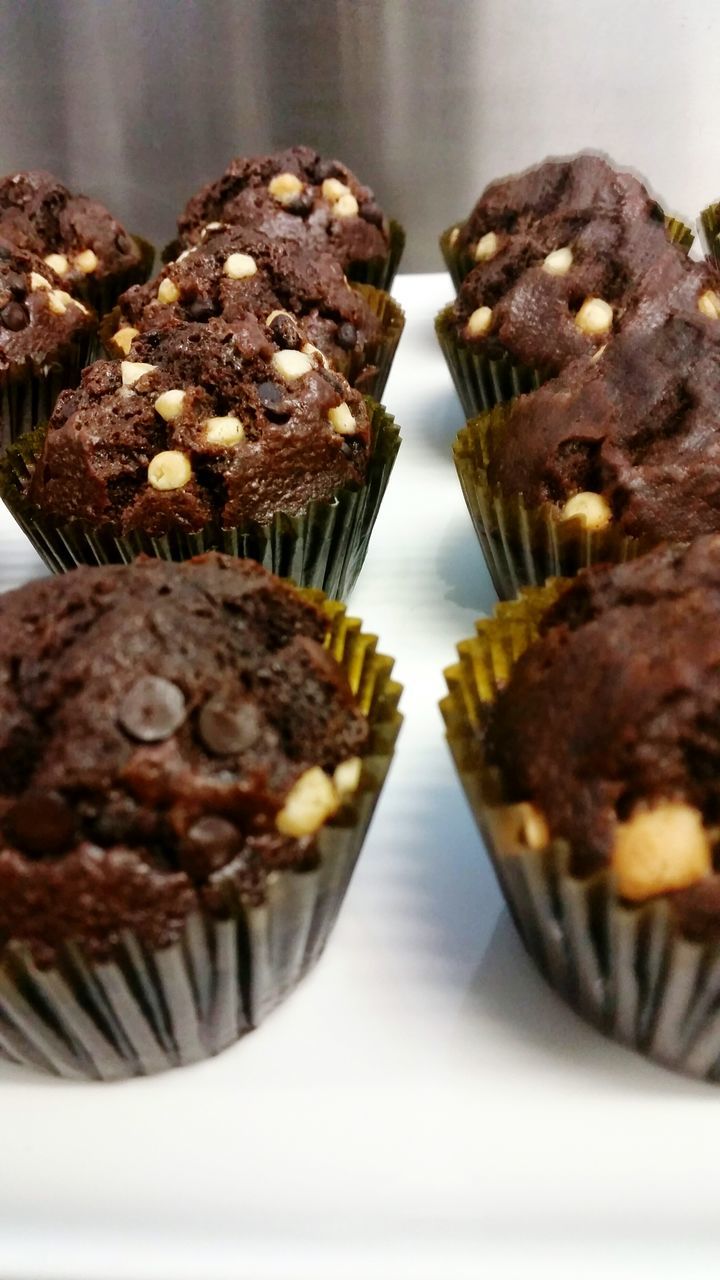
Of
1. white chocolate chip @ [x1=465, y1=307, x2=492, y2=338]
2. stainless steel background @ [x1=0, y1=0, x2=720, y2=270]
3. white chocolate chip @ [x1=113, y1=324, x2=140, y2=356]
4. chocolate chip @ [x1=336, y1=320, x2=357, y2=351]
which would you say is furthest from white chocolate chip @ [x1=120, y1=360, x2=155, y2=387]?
stainless steel background @ [x1=0, y1=0, x2=720, y2=270]

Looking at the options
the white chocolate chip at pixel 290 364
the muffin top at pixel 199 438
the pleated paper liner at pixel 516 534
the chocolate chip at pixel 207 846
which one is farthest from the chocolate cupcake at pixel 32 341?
the chocolate chip at pixel 207 846

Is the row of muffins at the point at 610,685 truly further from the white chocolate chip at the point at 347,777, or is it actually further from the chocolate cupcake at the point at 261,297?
the chocolate cupcake at the point at 261,297

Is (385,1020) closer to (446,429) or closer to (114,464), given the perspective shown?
(114,464)

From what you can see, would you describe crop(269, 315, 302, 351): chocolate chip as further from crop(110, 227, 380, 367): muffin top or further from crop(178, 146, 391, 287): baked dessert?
crop(178, 146, 391, 287): baked dessert

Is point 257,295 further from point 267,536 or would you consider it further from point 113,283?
point 113,283

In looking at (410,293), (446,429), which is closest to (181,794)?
(446,429)

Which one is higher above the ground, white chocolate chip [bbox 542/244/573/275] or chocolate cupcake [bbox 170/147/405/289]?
chocolate cupcake [bbox 170/147/405/289]
